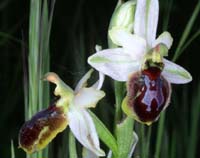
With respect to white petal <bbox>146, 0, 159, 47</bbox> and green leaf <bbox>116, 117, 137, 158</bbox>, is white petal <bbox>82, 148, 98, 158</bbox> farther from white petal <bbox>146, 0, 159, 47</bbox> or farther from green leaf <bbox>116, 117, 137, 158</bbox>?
white petal <bbox>146, 0, 159, 47</bbox>

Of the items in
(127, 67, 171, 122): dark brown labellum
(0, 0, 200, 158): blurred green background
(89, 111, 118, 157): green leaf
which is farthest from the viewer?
(0, 0, 200, 158): blurred green background

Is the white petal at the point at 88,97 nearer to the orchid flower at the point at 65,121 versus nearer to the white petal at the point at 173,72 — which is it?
the orchid flower at the point at 65,121

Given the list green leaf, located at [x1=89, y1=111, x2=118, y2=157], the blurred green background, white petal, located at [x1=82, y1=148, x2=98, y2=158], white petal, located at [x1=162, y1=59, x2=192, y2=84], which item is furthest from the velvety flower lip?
the blurred green background

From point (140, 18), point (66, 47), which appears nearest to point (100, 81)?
point (140, 18)

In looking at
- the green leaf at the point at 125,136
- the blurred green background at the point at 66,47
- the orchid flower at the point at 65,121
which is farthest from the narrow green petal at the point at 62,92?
the blurred green background at the point at 66,47

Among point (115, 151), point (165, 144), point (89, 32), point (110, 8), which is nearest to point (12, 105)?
point (89, 32)

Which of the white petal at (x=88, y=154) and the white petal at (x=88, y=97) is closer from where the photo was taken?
the white petal at (x=88, y=97)

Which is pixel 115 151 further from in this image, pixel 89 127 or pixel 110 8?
pixel 110 8

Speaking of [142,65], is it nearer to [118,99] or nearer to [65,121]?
[118,99]
